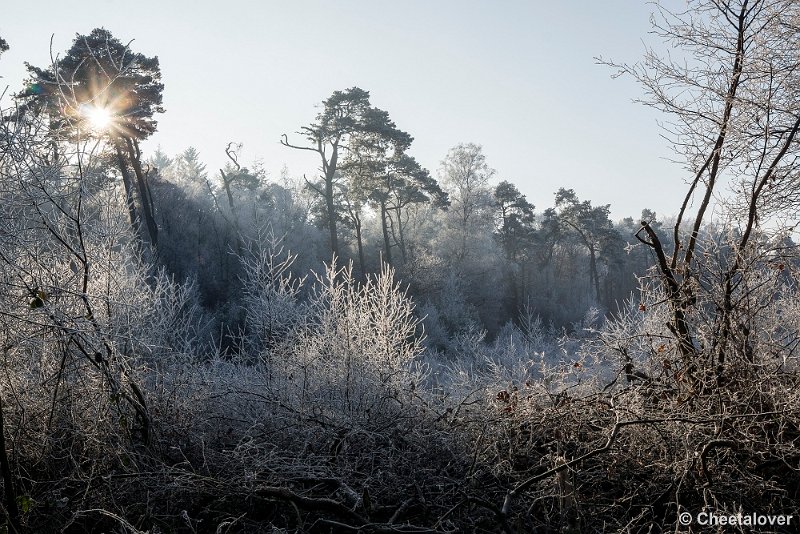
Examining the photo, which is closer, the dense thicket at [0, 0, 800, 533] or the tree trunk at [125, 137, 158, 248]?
the dense thicket at [0, 0, 800, 533]

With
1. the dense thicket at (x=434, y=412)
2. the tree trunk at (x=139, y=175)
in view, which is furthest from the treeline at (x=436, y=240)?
the dense thicket at (x=434, y=412)

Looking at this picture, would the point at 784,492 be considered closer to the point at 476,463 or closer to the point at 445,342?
the point at 476,463

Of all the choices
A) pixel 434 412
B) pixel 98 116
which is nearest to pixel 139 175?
pixel 98 116

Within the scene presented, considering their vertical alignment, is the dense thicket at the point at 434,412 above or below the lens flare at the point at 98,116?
below

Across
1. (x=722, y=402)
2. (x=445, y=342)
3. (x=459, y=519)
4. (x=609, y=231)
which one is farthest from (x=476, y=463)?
(x=609, y=231)

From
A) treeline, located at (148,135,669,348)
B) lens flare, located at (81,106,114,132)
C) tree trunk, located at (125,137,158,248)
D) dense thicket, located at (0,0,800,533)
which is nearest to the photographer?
dense thicket, located at (0,0,800,533)

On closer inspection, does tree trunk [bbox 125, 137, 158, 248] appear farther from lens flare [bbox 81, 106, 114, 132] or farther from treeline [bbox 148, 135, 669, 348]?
lens flare [bbox 81, 106, 114, 132]

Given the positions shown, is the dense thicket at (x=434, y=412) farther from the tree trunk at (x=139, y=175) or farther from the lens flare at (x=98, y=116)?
the tree trunk at (x=139, y=175)

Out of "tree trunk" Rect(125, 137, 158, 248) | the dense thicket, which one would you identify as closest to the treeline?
"tree trunk" Rect(125, 137, 158, 248)

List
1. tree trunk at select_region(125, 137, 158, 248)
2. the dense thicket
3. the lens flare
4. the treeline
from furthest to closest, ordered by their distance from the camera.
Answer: the treeline < tree trunk at select_region(125, 137, 158, 248) < the lens flare < the dense thicket

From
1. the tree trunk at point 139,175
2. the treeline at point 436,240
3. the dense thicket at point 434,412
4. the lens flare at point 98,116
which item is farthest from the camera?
the treeline at point 436,240

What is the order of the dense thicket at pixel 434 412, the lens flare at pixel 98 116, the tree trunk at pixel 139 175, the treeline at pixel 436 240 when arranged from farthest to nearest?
the treeline at pixel 436 240
the tree trunk at pixel 139 175
the lens flare at pixel 98 116
the dense thicket at pixel 434 412

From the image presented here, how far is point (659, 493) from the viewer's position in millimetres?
3775

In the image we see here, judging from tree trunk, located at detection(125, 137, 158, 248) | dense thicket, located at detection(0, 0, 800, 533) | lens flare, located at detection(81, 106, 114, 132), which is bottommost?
dense thicket, located at detection(0, 0, 800, 533)
